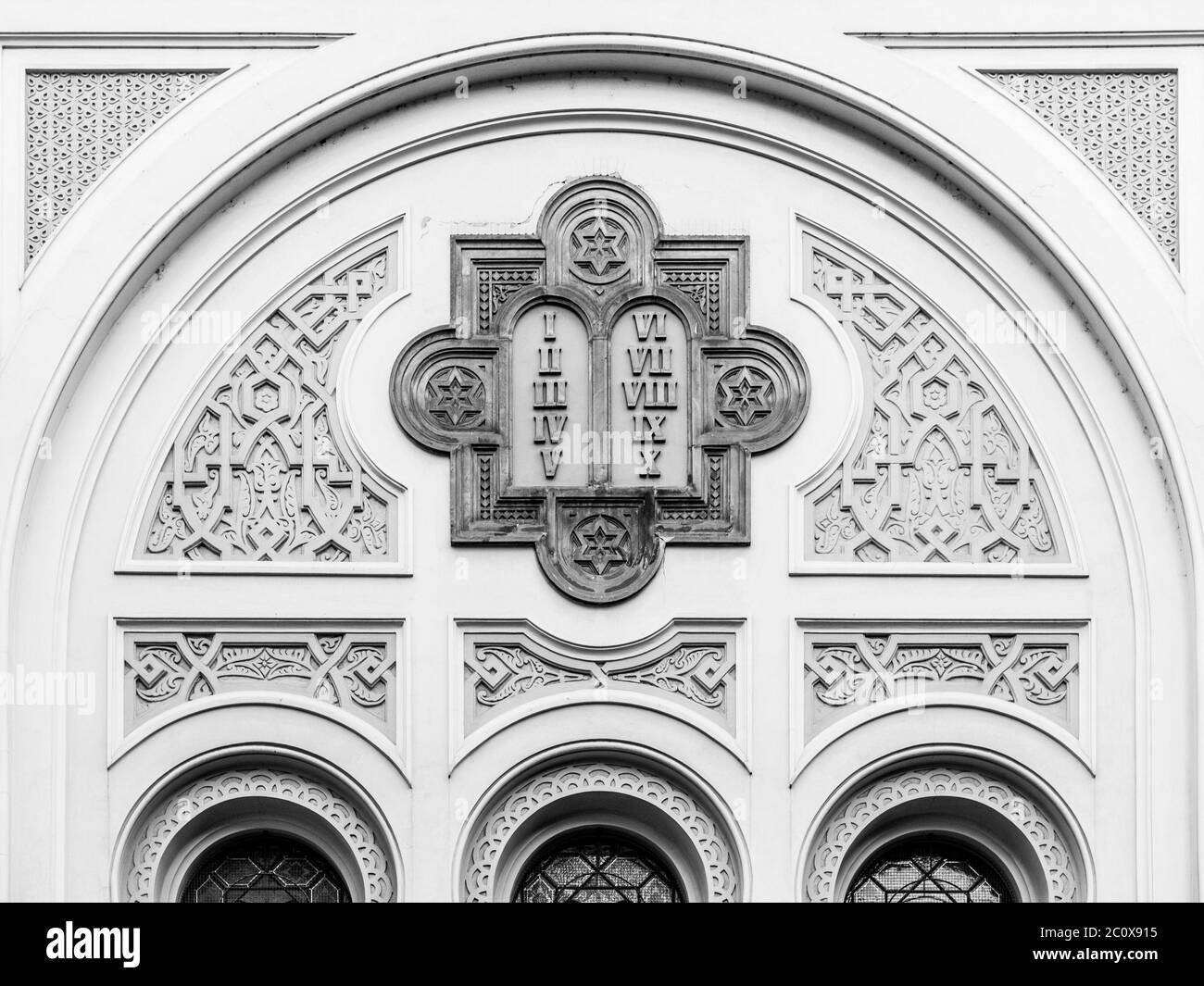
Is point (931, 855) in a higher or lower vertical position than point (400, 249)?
lower

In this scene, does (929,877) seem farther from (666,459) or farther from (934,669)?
(666,459)

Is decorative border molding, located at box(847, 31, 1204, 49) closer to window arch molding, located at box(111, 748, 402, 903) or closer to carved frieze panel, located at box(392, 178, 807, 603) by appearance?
carved frieze panel, located at box(392, 178, 807, 603)

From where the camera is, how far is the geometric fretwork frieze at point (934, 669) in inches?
320

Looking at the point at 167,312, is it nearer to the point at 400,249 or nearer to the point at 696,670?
the point at 400,249

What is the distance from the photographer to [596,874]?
27.4ft

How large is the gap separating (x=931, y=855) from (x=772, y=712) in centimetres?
97

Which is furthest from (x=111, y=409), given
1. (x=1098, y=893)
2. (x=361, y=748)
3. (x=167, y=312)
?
(x=1098, y=893)

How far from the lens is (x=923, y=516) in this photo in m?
8.23

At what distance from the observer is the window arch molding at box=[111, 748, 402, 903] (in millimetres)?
7996

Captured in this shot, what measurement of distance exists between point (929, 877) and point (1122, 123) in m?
3.22

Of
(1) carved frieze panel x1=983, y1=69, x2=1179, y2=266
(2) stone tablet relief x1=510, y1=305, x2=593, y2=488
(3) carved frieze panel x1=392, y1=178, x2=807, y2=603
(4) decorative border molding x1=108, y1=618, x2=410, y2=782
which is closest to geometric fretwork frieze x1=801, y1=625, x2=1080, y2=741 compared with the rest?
(3) carved frieze panel x1=392, y1=178, x2=807, y2=603

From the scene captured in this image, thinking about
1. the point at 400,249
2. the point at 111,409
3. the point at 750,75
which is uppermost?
the point at 750,75

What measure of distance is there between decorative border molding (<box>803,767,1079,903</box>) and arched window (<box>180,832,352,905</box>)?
194 cm
